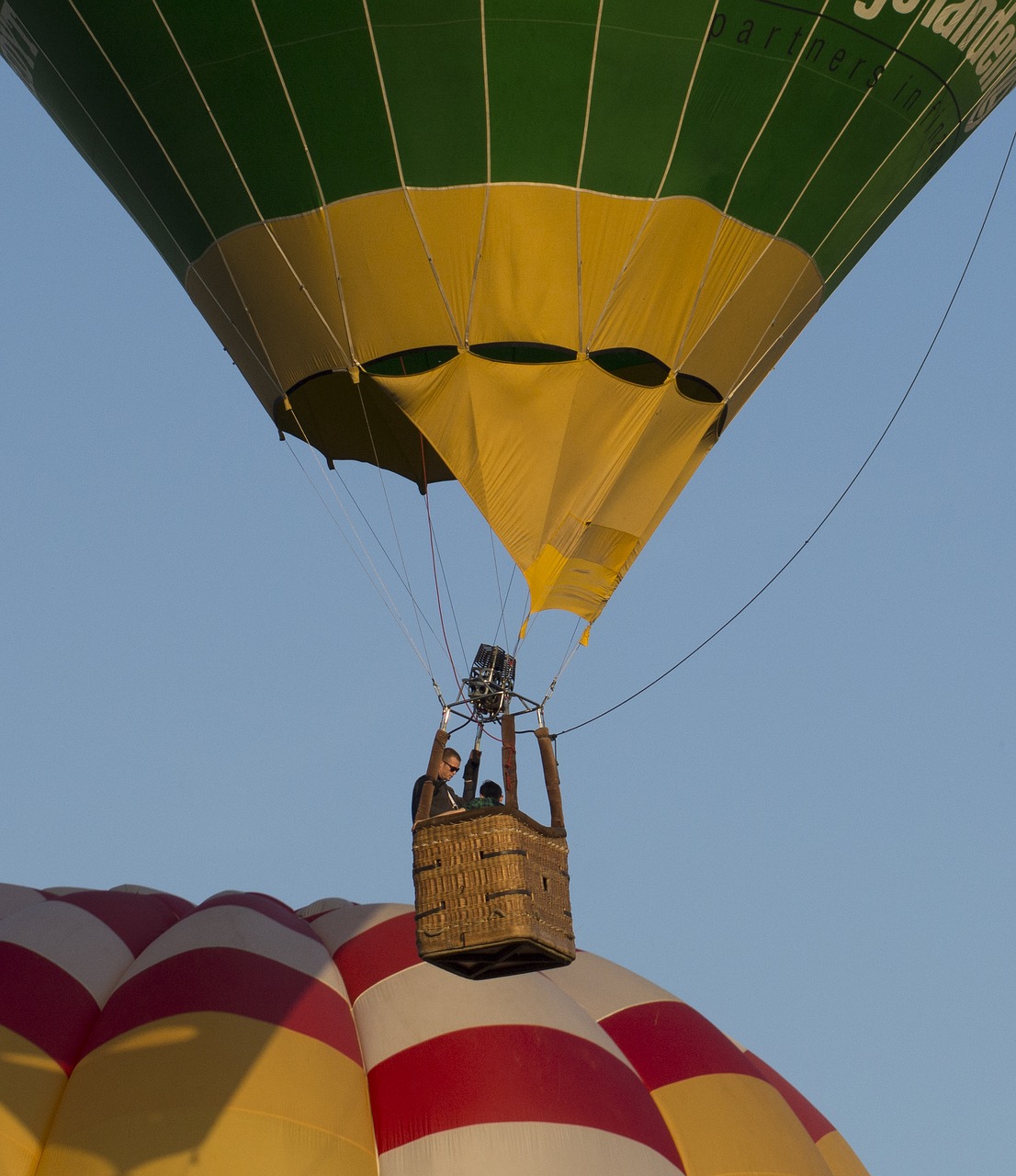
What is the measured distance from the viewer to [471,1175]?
367 inches

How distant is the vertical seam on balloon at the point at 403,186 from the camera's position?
918 cm

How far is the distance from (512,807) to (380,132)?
305 cm

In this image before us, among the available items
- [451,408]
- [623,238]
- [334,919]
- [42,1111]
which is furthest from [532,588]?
[42,1111]

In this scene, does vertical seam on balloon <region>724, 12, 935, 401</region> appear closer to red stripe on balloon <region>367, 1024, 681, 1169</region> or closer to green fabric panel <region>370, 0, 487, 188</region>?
green fabric panel <region>370, 0, 487, 188</region>

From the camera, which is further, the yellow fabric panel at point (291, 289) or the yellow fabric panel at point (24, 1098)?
the yellow fabric panel at point (291, 289)

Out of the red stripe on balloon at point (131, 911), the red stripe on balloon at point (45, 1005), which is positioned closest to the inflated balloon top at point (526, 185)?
the red stripe on balloon at point (131, 911)

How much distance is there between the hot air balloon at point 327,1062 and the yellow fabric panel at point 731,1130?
0.01 metres

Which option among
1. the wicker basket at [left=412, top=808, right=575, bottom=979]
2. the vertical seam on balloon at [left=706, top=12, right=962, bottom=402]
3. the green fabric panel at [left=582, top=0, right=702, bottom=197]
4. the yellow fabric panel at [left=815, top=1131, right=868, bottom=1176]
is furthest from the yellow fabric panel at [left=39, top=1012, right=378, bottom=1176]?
the green fabric panel at [left=582, top=0, right=702, bottom=197]

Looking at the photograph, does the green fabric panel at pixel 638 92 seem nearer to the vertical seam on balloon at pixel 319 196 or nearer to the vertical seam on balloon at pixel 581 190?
the vertical seam on balloon at pixel 581 190

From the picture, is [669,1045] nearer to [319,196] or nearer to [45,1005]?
[45,1005]

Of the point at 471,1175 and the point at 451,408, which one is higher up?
the point at 451,408

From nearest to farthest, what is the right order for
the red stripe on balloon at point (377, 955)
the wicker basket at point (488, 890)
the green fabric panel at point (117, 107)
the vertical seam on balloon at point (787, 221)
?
the wicker basket at point (488, 890) → the green fabric panel at point (117, 107) → the vertical seam on balloon at point (787, 221) → the red stripe on balloon at point (377, 955)

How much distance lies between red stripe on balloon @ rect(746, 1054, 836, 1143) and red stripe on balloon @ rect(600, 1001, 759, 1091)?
478 millimetres

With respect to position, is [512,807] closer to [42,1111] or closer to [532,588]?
[532,588]
